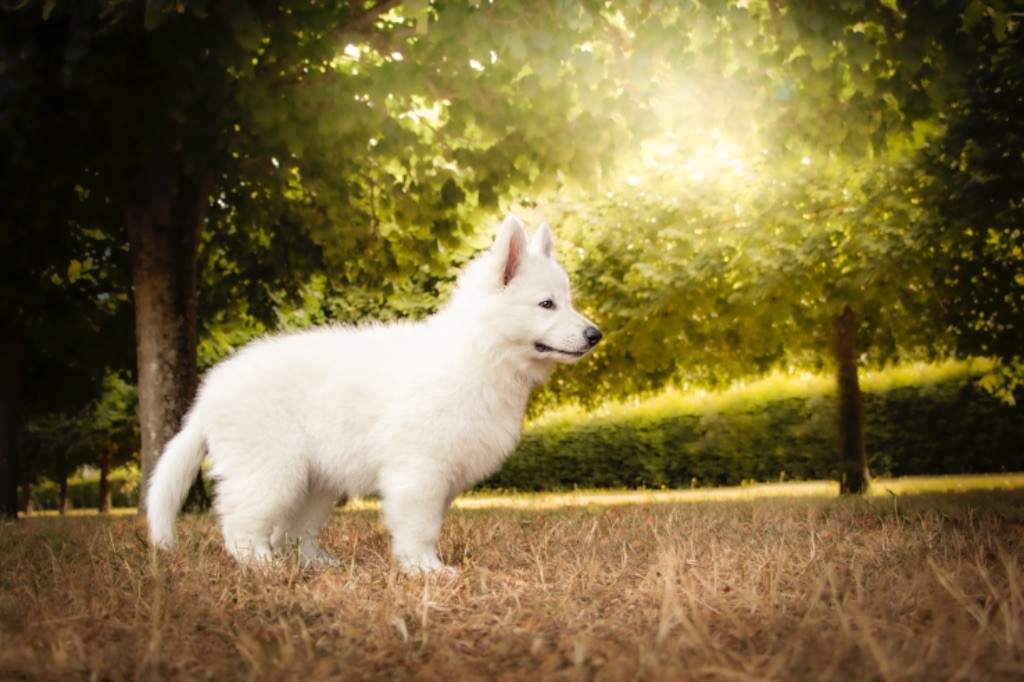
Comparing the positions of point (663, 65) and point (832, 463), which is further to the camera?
point (832, 463)

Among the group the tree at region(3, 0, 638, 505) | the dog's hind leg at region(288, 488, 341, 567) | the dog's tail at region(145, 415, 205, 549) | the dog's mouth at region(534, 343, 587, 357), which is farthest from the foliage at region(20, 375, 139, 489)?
the dog's mouth at region(534, 343, 587, 357)

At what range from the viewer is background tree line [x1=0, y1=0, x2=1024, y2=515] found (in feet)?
27.1

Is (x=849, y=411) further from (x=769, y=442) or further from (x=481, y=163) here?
(x=481, y=163)

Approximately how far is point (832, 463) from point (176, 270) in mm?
14723

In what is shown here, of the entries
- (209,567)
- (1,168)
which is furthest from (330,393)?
(1,168)

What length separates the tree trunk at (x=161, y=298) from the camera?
9.75m

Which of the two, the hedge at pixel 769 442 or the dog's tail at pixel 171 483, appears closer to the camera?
the dog's tail at pixel 171 483

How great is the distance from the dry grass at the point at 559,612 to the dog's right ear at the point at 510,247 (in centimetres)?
168

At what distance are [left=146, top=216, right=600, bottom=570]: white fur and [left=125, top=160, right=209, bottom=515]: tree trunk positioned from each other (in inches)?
179

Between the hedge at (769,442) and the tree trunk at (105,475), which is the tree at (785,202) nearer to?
the hedge at (769,442)

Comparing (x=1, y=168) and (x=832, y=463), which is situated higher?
(x=1, y=168)

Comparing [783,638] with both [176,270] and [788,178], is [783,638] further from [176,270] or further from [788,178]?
[788,178]

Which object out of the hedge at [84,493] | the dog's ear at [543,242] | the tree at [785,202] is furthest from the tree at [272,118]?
the hedge at [84,493]

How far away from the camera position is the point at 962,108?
10.6 m
